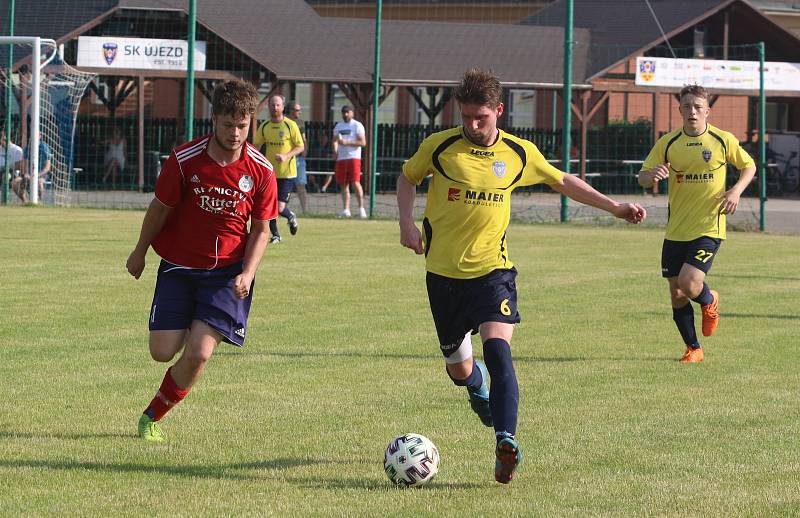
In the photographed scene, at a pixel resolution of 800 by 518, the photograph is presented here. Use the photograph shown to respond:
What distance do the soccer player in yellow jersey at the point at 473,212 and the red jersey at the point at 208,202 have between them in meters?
0.73

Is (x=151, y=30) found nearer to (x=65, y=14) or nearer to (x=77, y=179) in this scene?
(x=65, y=14)

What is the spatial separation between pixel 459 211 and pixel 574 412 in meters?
1.76

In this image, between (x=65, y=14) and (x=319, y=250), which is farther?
(x=65, y=14)

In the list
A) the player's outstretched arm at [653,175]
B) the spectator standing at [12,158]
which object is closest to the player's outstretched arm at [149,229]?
the player's outstretched arm at [653,175]

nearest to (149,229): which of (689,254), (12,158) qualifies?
(689,254)

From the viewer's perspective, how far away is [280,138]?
1895 centimetres

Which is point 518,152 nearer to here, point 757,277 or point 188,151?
point 188,151

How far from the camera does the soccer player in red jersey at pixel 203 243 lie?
6.52m

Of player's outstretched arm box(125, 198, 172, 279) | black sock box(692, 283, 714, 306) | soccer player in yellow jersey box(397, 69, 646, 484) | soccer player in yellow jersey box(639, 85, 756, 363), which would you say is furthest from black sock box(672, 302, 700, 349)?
player's outstretched arm box(125, 198, 172, 279)

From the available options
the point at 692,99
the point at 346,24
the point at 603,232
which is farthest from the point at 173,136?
the point at 692,99

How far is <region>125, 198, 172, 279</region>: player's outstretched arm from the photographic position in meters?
6.54

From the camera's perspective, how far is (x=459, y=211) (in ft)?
21.2

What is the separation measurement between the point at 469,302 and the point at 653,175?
136 inches

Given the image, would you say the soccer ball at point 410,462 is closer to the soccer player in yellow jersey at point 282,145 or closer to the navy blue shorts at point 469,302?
the navy blue shorts at point 469,302
